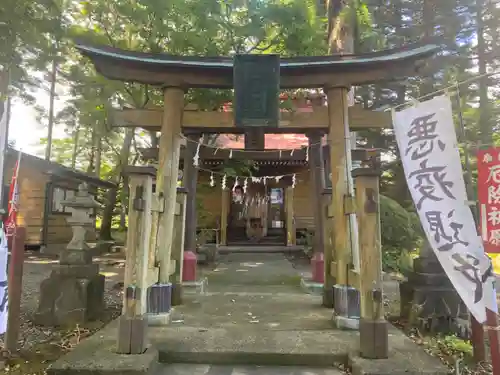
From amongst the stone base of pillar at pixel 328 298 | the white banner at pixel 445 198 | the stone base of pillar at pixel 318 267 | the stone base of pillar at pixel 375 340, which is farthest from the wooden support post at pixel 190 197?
the stone base of pillar at pixel 375 340

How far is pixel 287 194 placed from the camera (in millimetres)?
17500

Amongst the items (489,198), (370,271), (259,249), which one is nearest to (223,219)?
(259,249)

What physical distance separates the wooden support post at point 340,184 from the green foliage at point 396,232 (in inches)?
212

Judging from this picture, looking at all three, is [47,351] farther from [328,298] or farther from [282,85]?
[282,85]

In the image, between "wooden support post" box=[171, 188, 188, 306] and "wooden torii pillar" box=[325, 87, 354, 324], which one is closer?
"wooden torii pillar" box=[325, 87, 354, 324]

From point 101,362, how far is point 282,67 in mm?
4679

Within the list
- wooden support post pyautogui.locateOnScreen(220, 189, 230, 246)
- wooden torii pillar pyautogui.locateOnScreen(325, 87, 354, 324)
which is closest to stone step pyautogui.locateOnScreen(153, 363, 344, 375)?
wooden torii pillar pyautogui.locateOnScreen(325, 87, 354, 324)

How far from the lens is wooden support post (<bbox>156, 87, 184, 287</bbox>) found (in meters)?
6.16

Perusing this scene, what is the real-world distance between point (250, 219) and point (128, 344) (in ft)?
47.7

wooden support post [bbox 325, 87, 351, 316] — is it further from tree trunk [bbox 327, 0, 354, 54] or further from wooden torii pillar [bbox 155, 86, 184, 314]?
tree trunk [bbox 327, 0, 354, 54]

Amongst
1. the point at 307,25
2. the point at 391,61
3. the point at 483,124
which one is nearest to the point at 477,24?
the point at 483,124

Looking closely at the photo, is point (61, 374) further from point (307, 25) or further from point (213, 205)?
point (213, 205)

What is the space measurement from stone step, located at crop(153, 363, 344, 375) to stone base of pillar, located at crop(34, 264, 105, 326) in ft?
7.72

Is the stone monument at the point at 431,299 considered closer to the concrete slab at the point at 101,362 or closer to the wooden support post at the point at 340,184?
the wooden support post at the point at 340,184
